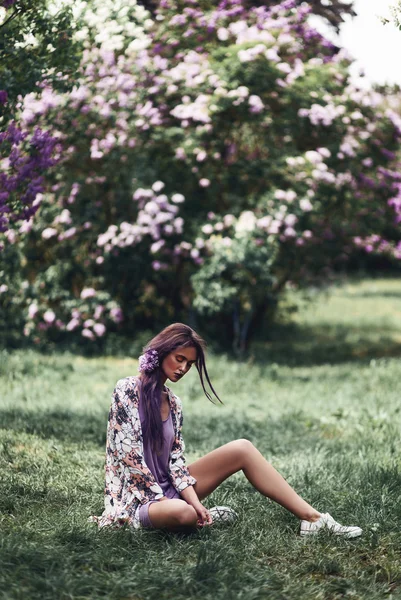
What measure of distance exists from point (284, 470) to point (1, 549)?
92.3 inches

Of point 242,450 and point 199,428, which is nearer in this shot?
point 242,450

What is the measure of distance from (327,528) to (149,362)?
1.17 m


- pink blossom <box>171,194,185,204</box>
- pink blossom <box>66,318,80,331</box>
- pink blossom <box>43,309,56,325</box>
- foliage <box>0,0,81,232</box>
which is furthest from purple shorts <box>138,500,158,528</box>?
pink blossom <box>43,309,56,325</box>

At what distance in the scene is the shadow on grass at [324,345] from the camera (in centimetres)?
1083

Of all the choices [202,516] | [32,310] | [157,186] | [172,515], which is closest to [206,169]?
[157,186]

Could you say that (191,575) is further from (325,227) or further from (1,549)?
(325,227)

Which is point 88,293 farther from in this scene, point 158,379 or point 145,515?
point 145,515

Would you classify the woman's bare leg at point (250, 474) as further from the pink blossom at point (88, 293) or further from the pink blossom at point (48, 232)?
the pink blossom at point (48, 232)

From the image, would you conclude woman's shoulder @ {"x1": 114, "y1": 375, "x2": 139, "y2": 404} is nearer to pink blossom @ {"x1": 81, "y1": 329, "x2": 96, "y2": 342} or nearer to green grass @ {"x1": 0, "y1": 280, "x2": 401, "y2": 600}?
green grass @ {"x1": 0, "y1": 280, "x2": 401, "y2": 600}

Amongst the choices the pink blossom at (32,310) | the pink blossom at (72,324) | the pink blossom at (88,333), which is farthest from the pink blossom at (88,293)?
the pink blossom at (32,310)

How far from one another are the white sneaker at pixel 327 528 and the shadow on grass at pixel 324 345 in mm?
6114

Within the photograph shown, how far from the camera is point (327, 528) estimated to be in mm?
4180

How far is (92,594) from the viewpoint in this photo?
328cm

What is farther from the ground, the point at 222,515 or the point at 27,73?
the point at 27,73
